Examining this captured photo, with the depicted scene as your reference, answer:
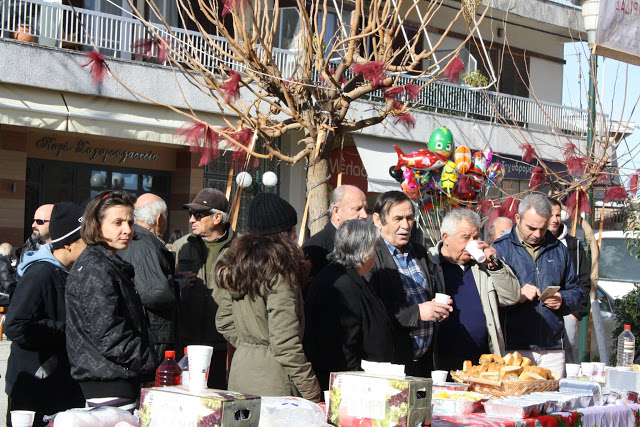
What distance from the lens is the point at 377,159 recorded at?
19078 mm

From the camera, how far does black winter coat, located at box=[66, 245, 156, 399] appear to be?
159 inches

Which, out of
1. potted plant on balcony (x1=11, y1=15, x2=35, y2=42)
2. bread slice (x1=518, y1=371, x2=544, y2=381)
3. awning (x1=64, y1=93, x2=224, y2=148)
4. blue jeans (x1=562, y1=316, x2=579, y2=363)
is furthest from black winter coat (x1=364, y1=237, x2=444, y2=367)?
potted plant on balcony (x1=11, y1=15, x2=35, y2=42)

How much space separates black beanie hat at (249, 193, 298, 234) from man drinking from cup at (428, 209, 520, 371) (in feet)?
5.17

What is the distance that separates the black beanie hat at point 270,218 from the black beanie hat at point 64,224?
98 centimetres

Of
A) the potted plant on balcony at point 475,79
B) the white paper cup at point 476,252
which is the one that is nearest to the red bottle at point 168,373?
the white paper cup at point 476,252

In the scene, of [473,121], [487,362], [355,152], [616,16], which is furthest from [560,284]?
[473,121]

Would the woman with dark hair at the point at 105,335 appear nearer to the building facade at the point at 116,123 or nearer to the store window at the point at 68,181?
the building facade at the point at 116,123

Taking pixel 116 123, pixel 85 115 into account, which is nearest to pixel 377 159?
pixel 116 123

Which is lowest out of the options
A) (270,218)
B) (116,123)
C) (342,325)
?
(342,325)

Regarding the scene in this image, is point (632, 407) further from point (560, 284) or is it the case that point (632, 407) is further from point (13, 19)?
point (13, 19)

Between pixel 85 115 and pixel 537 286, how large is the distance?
32.8 ft

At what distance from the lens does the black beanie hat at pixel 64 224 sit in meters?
4.77

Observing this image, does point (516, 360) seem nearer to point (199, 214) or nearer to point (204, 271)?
point (204, 271)

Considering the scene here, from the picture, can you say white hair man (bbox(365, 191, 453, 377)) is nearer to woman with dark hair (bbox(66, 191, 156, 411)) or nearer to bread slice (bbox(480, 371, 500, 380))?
bread slice (bbox(480, 371, 500, 380))
